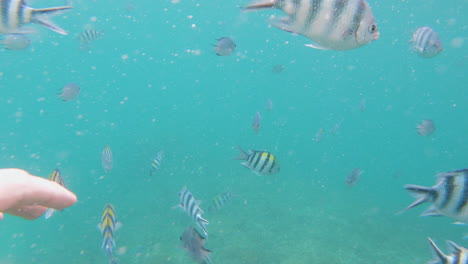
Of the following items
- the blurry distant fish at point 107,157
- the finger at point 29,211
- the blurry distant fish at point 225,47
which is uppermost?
the finger at point 29,211

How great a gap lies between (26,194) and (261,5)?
5.95ft

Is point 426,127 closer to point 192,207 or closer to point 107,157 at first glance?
point 192,207

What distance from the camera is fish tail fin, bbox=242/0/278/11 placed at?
1830mm

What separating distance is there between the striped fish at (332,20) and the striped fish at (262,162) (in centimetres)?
288

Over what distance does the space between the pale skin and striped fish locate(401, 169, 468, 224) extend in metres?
2.61

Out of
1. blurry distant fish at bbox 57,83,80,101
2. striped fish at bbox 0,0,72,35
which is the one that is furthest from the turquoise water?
blurry distant fish at bbox 57,83,80,101

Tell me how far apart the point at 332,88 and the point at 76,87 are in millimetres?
124311

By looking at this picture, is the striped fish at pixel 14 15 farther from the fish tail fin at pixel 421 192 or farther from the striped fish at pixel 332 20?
the fish tail fin at pixel 421 192

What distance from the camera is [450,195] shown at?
244cm

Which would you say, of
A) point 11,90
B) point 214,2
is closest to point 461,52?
point 214,2

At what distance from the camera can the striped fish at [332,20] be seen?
6.68ft

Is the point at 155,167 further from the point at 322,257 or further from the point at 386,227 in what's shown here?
the point at 386,227

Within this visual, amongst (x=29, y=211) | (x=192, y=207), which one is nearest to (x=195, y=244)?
(x=192, y=207)

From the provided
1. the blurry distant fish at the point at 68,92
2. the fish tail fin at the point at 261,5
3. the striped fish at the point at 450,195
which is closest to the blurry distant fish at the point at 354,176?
the striped fish at the point at 450,195
